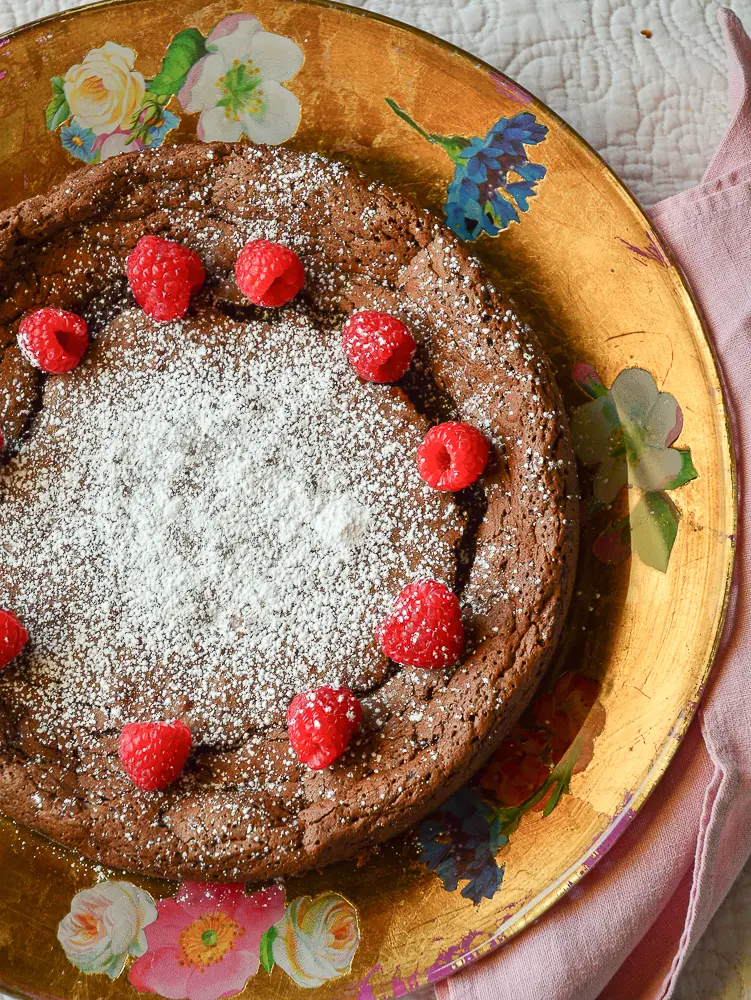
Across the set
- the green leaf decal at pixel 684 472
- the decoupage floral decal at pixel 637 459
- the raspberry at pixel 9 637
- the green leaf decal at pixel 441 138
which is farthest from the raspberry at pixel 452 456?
the raspberry at pixel 9 637

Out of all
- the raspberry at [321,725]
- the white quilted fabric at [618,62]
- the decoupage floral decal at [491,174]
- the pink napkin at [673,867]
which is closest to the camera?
the raspberry at [321,725]

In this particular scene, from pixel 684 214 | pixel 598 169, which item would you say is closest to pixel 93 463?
pixel 598 169

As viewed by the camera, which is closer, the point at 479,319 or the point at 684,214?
the point at 479,319

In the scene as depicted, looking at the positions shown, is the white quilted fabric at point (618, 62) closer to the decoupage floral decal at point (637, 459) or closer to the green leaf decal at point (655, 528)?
the decoupage floral decal at point (637, 459)

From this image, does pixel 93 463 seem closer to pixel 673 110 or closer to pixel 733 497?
pixel 733 497

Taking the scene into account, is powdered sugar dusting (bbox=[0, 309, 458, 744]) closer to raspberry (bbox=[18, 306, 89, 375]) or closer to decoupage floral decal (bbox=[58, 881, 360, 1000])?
raspberry (bbox=[18, 306, 89, 375])

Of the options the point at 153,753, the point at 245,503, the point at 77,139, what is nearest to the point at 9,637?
the point at 153,753
